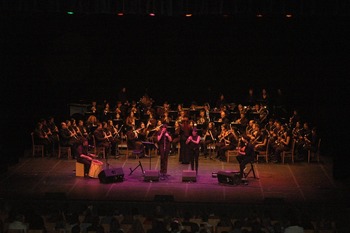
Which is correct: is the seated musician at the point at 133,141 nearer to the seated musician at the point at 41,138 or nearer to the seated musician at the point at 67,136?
the seated musician at the point at 67,136

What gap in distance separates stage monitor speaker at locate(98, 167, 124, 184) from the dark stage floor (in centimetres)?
13

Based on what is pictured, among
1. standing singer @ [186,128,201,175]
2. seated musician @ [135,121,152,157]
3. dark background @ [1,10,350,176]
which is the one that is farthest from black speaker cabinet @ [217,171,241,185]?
dark background @ [1,10,350,176]

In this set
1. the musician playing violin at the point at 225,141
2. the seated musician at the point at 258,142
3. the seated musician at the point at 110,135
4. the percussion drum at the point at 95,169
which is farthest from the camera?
the seated musician at the point at 110,135

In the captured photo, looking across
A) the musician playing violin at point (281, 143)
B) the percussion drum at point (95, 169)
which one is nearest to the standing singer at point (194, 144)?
the percussion drum at point (95, 169)

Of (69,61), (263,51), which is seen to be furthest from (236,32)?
(69,61)

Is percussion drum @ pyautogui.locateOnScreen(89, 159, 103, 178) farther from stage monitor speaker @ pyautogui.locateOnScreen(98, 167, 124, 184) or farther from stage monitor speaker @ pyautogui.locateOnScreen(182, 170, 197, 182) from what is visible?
stage monitor speaker @ pyautogui.locateOnScreen(182, 170, 197, 182)

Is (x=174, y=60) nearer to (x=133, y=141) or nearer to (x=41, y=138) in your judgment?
(x=133, y=141)

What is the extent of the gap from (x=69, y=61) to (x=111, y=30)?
6.76 feet

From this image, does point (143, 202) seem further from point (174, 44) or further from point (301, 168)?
point (174, 44)

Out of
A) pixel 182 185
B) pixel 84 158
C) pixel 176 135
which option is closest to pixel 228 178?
pixel 182 185

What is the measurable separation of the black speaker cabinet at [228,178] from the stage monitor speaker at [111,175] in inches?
110

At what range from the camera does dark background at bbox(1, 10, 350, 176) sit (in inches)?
1050

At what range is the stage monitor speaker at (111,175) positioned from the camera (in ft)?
67.1

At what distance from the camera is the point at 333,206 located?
57.9ft
